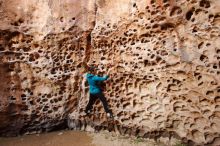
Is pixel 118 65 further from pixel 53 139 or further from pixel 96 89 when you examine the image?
pixel 53 139

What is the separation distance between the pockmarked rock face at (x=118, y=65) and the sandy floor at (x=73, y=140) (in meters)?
0.19

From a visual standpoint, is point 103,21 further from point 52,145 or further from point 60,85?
point 52,145

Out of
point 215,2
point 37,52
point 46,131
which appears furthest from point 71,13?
point 215,2

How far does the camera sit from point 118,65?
19.6 feet

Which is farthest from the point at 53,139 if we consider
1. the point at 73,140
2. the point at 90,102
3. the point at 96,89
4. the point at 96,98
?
the point at 96,89

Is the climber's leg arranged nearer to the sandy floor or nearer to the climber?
the climber

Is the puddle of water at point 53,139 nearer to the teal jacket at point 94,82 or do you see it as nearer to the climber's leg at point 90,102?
the climber's leg at point 90,102

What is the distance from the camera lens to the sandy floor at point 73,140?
18.3 ft

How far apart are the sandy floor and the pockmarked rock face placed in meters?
0.19

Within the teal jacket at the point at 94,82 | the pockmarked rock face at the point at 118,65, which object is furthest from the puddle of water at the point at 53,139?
the teal jacket at the point at 94,82

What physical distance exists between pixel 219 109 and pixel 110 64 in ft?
7.84

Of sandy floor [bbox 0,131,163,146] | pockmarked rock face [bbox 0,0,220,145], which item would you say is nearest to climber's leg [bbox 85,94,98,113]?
pockmarked rock face [bbox 0,0,220,145]

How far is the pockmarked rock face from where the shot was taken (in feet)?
16.0

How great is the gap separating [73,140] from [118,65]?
1.77 m
